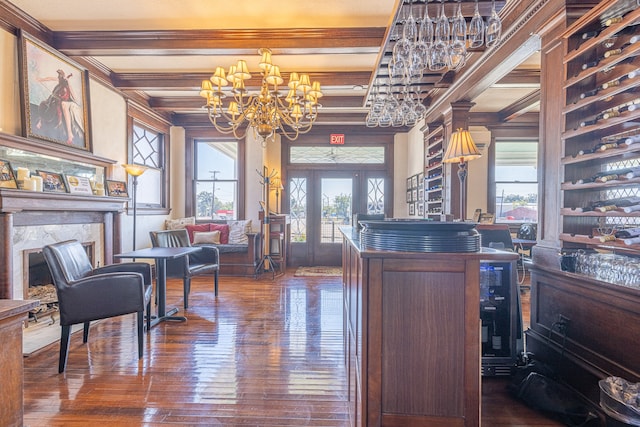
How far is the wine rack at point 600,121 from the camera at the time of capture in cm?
171

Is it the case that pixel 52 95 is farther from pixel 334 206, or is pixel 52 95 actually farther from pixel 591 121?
pixel 591 121

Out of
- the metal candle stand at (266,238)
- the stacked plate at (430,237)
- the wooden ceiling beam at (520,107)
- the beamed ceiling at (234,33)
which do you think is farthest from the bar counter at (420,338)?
the wooden ceiling beam at (520,107)

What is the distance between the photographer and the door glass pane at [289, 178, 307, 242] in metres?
6.84

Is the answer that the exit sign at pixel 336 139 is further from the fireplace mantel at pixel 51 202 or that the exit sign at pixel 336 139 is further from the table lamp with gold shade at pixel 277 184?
the fireplace mantel at pixel 51 202

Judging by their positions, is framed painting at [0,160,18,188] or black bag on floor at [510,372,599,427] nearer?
black bag on floor at [510,372,599,427]

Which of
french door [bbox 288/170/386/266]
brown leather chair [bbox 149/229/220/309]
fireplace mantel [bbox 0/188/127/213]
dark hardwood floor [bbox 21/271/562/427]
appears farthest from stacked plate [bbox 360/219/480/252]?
french door [bbox 288/170/386/266]

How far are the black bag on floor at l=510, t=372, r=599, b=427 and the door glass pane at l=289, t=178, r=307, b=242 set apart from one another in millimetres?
5105

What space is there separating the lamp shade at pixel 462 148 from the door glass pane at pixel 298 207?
13.7 feet

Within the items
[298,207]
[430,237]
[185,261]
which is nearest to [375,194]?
[298,207]

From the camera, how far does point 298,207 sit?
686 cm

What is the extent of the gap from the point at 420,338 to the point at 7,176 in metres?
3.77

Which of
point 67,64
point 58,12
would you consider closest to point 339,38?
point 58,12

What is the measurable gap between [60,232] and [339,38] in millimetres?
3771

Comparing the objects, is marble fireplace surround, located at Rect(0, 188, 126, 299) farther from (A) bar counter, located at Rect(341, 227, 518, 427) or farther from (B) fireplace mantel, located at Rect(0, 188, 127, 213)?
(A) bar counter, located at Rect(341, 227, 518, 427)
